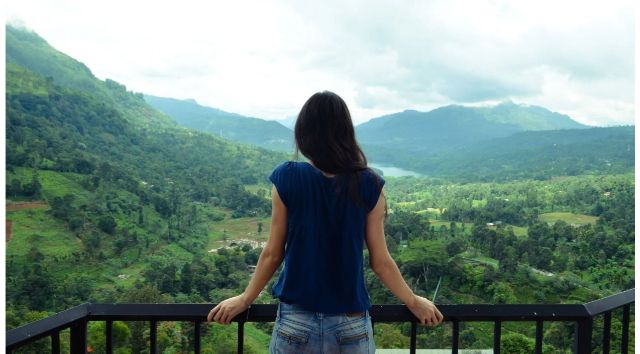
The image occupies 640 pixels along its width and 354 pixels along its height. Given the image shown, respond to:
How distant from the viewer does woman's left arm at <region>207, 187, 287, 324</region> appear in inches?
49.8

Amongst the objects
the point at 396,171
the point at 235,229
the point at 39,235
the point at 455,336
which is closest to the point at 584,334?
the point at 455,336

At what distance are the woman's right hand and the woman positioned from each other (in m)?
0.08

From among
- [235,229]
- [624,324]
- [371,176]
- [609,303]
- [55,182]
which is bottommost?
[235,229]

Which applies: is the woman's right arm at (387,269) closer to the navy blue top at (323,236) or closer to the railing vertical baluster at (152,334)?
the navy blue top at (323,236)

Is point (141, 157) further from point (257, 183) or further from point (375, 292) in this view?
point (375, 292)

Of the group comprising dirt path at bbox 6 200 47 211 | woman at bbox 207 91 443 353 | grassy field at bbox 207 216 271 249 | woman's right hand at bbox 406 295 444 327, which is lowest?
grassy field at bbox 207 216 271 249

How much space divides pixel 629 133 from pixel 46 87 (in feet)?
187

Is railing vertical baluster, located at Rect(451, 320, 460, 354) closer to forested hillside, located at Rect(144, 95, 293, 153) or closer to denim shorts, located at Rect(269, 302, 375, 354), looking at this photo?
denim shorts, located at Rect(269, 302, 375, 354)

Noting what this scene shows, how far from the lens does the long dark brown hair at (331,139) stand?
122cm

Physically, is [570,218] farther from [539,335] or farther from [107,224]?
[539,335]

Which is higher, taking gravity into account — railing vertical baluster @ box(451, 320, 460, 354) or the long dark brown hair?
the long dark brown hair

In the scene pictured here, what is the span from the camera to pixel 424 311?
1365mm

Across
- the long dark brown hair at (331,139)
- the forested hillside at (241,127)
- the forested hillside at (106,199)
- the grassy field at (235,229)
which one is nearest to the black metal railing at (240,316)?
the long dark brown hair at (331,139)

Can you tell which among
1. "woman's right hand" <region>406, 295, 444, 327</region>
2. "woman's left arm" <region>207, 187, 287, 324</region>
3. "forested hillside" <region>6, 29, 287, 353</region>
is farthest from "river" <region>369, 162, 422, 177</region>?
"woman's left arm" <region>207, 187, 287, 324</region>
